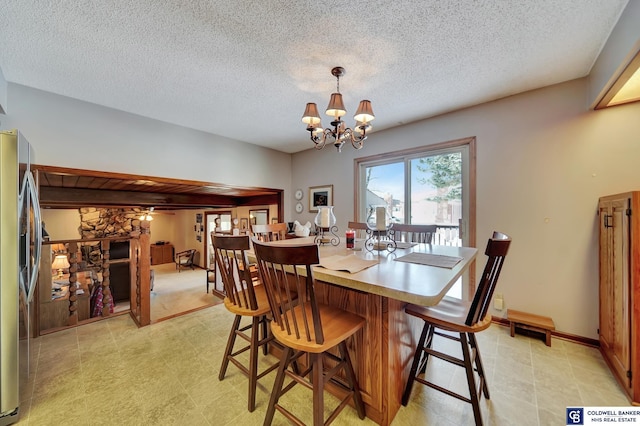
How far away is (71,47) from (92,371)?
260cm

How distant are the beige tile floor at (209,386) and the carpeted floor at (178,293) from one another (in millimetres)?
→ 926

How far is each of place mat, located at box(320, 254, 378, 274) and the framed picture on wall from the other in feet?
8.58

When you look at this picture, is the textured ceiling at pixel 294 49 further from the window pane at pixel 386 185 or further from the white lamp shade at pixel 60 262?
the white lamp shade at pixel 60 262

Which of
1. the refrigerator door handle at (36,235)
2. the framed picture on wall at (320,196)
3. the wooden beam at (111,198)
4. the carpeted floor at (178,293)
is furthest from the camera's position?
the framed picture on wall at (320,196)

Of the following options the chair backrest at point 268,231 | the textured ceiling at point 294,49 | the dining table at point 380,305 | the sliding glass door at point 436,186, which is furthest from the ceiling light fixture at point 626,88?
the chair backrest at point 268,231

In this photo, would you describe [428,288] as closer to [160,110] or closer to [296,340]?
[296,340]

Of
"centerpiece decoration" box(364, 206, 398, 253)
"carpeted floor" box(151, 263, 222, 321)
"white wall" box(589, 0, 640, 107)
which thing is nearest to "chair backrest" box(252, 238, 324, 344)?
"centerpiece decoration" box(364, 206, 398, 253)

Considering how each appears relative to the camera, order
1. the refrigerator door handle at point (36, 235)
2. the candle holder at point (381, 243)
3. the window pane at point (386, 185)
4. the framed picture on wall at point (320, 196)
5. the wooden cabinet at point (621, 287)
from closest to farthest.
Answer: the wooden cabinet at point (621, 287) → the refrigerator door handle at point (36, 235) → the candle holder at point (381, 243) → the window pane at point (386, 185) → the framed picture on wall at point (320, 196)

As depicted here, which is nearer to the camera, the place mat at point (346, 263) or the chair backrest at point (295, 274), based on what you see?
the chair backrest at point (295, 274)

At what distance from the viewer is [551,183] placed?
2375mm

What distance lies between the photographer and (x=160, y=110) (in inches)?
112

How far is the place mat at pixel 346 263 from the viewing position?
1303 mm

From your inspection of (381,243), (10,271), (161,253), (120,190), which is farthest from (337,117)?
(161,253)

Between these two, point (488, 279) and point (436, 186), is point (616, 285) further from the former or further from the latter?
point (436, 186)
